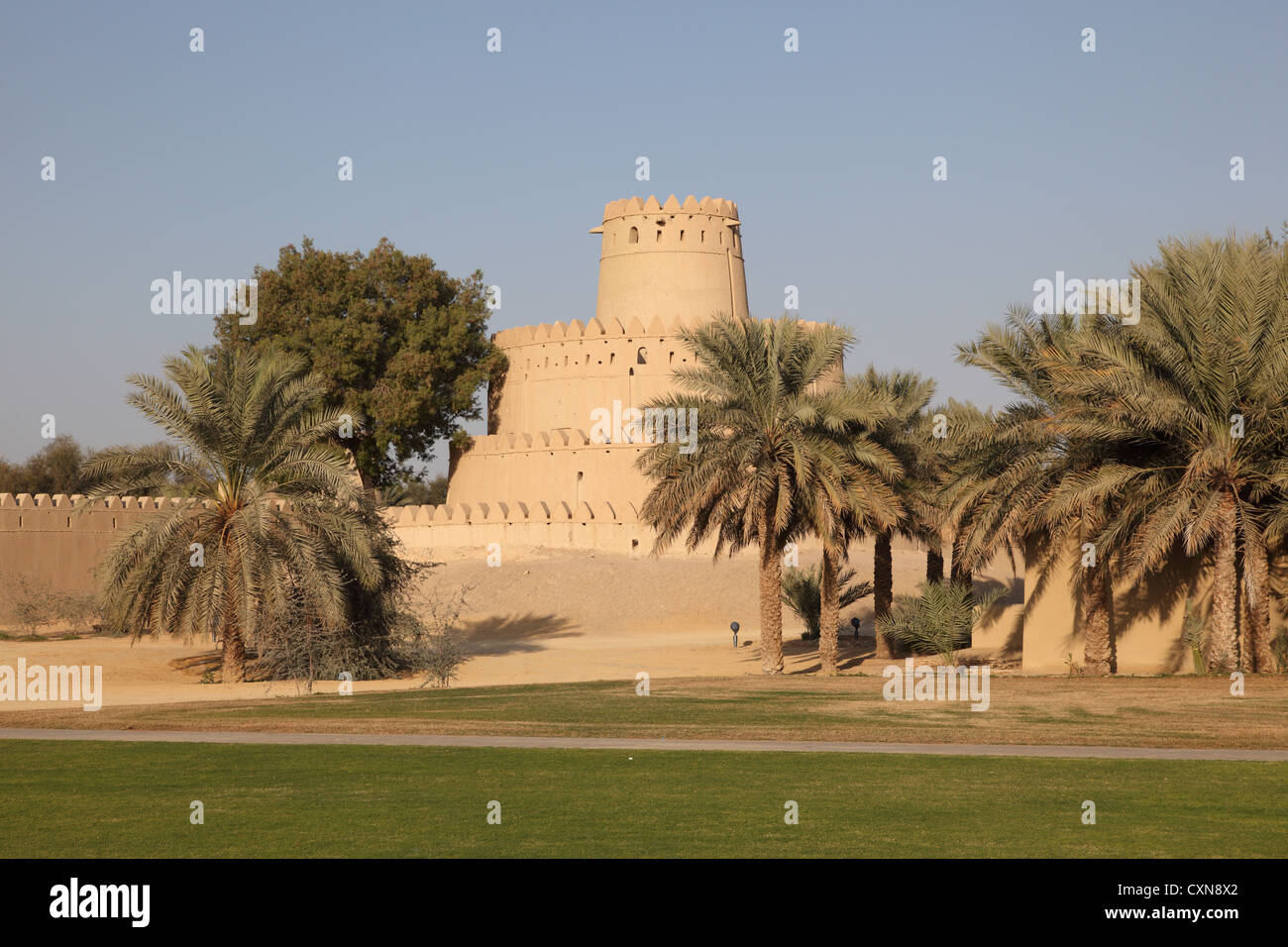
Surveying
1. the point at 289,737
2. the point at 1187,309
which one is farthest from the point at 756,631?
the point at 289,737

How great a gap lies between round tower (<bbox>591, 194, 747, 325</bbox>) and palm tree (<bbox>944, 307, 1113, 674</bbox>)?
1242 inches

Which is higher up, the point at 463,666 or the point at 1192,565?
the point at 1192,565

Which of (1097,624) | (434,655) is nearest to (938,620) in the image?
(1097,624)

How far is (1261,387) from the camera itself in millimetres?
20984

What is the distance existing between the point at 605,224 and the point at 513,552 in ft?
55.0

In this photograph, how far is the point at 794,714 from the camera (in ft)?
60.4

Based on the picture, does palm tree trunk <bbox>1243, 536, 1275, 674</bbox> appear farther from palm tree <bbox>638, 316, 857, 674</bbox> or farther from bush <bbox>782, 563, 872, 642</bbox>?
bush <bbox>782, 563, 872, 642</bbox>

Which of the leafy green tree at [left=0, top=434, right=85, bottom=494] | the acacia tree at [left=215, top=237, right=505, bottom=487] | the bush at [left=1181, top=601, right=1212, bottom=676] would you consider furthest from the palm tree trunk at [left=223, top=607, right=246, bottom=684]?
the leafy green tree at [left=0, top=434, right=85, bottom=494]

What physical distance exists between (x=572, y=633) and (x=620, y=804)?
2818 cm

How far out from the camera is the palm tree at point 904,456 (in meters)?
27.8

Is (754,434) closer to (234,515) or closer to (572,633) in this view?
(234,515)

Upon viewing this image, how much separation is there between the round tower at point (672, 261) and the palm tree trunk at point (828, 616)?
29.9 m

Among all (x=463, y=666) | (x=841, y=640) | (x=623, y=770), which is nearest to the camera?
(x=623, y=770)
